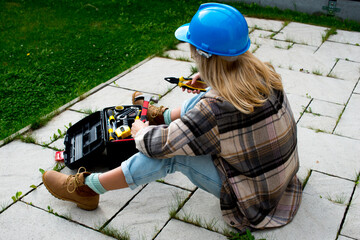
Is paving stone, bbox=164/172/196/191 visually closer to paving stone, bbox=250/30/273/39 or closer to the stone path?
the stone path

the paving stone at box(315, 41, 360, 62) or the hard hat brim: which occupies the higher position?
the hard hat brim

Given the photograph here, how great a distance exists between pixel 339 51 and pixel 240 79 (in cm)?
332

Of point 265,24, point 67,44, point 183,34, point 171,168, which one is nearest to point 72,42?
point 67,44

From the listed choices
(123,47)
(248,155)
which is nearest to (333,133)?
(248,155)

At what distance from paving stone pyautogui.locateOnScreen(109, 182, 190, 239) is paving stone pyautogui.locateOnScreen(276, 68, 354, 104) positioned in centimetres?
183

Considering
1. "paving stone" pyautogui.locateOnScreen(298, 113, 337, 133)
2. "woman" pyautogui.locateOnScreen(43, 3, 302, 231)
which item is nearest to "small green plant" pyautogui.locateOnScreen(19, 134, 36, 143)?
"woman" pyautogui.locateOnScreen(43, 3, 302, 231)

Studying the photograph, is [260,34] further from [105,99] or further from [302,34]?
[105,99]

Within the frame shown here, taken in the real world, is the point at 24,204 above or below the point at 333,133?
above

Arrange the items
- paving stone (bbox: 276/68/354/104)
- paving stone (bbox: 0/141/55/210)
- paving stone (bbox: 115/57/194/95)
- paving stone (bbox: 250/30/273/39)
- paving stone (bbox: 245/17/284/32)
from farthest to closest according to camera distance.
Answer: paving stone (bbox: 245/17/284/32) < paving stone (bbox: 250/30/273/39) < paving stone (bbox: 115/57/194/95) < paving stone (bbox: 276/68/354/104) < paving stone (bbox: 0/141/55/210)

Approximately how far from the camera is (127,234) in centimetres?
230

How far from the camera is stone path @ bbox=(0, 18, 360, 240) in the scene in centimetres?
234

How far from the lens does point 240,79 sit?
2.00 m

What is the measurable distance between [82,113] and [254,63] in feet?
6.34

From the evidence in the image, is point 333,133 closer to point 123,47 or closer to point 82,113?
point 82,113
